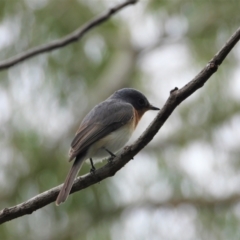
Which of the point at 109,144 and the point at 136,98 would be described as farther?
the point at 136,98

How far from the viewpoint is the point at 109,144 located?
4242 millimetres

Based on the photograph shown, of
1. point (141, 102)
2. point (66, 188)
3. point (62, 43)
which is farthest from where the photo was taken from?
point (141, 102)

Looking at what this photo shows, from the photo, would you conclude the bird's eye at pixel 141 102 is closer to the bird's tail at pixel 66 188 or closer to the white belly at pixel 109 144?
the white belly at pixel 109 144

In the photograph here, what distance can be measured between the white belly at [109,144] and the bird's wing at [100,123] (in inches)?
1.5

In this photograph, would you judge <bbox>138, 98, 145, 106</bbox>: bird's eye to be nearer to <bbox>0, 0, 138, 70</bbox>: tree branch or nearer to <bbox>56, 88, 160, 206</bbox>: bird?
<bbox>56, 88, 160, 206</bbox>: bird

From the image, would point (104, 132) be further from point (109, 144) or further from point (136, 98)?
point (136, 98)

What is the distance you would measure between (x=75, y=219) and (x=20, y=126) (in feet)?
4.19

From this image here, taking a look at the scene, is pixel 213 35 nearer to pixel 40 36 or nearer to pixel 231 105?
pixel 231 105

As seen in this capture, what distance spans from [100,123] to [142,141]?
123 cm

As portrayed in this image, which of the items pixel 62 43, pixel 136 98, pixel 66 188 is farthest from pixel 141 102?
pixel 66 188

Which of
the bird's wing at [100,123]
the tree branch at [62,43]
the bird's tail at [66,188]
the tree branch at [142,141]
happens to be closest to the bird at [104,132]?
the bird's wing at [100,123]

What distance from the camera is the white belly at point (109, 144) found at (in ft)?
13.7

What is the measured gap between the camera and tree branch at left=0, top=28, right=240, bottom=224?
286cm

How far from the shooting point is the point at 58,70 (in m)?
7.12
